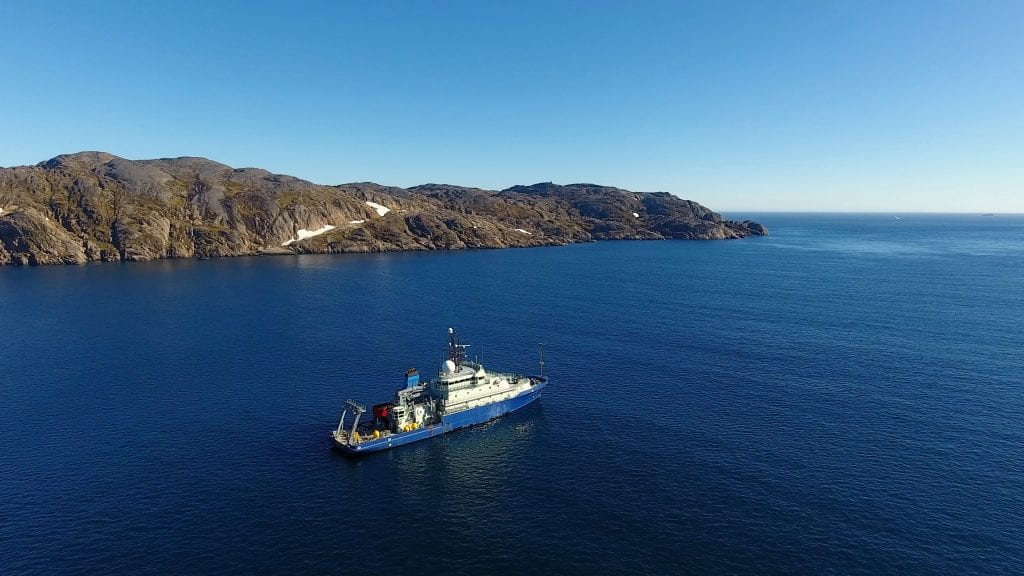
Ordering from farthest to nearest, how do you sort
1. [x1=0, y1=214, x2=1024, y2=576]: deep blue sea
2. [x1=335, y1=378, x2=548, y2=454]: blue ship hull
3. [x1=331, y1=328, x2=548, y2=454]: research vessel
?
[x1=331, y1=328, x2=548, y2=454]: research vessel < [x1=335, y1=378, x2=548, y2=454]: blue ship hull < [x1=0, y1=214, x2=1024, y2=576]: deep blue sea

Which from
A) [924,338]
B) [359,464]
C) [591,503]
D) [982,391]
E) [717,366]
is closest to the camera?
[591,503]

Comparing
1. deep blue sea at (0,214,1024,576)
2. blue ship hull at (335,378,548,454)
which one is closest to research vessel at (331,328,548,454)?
blue ship hull at (335,378,548,454)

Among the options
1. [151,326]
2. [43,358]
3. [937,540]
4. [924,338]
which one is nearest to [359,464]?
[937,540]

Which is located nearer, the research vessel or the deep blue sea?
the deep blue sea

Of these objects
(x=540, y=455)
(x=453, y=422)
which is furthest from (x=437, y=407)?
(x=540, y=455)

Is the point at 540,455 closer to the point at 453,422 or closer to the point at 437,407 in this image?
the point at 453,422

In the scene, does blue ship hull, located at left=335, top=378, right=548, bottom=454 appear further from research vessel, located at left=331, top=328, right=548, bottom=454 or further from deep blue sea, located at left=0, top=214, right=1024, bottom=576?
deep blue sea, located at left=0, top=214, right=1024, bottom=576

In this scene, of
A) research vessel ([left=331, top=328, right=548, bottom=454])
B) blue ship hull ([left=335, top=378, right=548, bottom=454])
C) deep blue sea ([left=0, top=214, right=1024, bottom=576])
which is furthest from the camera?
research vessel ([left=331, top=328, right=548, bottom=454])

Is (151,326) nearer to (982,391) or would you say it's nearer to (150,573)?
(150,573)
